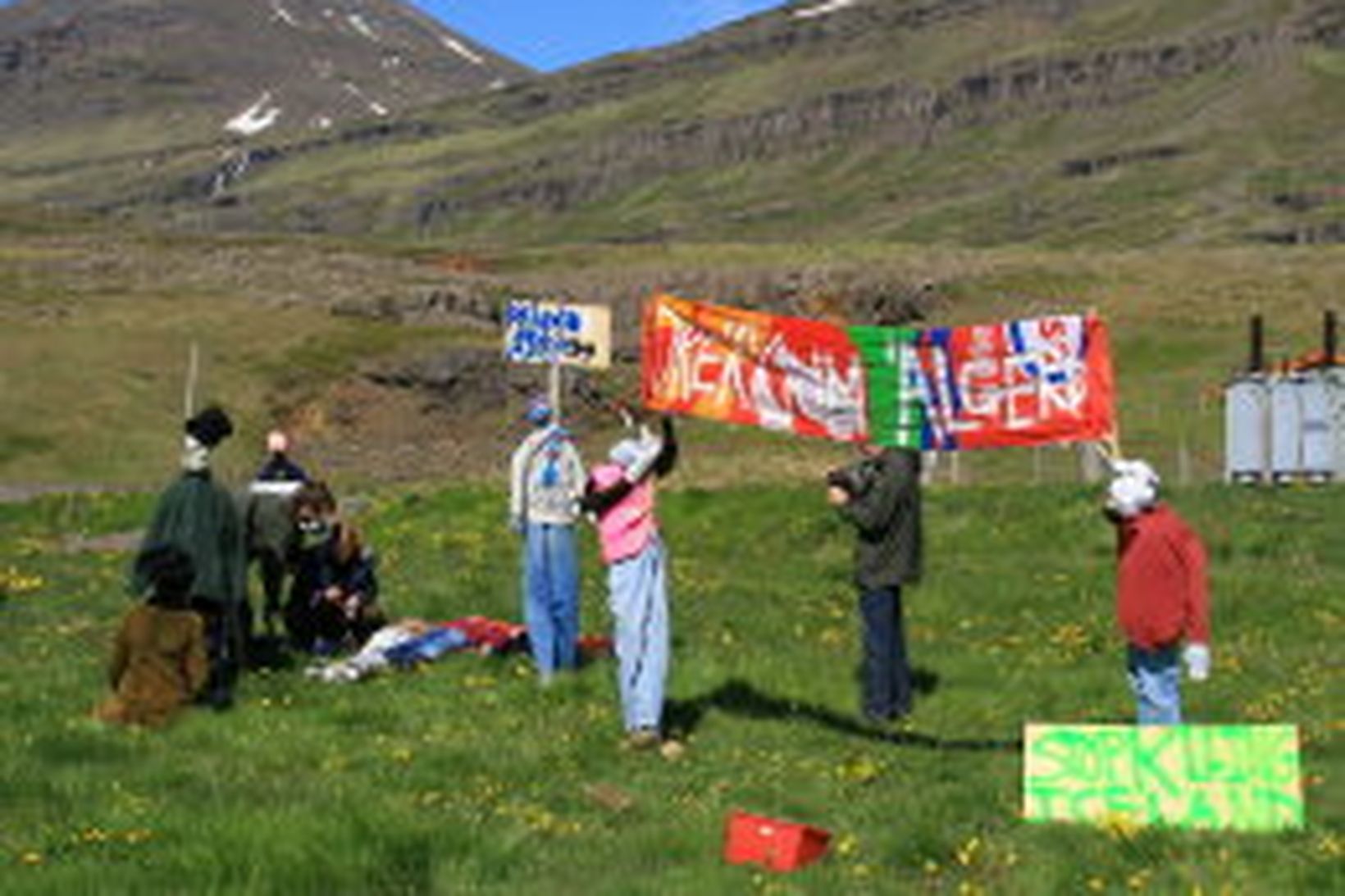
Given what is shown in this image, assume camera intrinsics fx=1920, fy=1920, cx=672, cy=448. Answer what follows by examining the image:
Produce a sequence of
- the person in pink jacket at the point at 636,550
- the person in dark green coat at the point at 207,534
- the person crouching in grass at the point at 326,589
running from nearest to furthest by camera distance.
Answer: the person in pink jacket at the point at 636,550 < the person in dark green coat at the point at 207,534 < the person crouching in grass at the point at 326,589

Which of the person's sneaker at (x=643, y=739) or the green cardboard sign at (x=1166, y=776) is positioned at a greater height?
the green cardboard sign at (x=1166, y=776)

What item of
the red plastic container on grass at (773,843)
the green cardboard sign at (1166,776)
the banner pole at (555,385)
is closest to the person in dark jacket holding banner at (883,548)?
the banner pole at (555,385)

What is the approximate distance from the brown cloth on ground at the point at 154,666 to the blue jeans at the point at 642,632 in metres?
3.40

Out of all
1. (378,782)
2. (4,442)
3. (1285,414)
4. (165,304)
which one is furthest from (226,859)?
(165,304)

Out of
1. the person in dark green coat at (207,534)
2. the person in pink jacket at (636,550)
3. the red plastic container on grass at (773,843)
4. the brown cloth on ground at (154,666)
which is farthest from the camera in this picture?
the person in dark green coat at (207,534)

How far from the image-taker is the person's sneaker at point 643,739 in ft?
46.4

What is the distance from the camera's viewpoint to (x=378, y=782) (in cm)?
1264

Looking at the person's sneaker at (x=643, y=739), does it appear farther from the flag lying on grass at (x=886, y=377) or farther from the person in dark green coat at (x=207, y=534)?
the person in dark green coat at (x=207, y=534)

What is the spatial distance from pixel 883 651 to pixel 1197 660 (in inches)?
129

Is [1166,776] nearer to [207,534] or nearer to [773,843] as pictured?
[773,843]

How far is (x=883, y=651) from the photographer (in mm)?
15438

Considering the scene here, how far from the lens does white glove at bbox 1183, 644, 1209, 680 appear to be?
12648 mm

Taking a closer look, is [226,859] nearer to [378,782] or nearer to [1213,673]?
[378,782]

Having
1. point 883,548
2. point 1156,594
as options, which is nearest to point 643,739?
point 883,548
